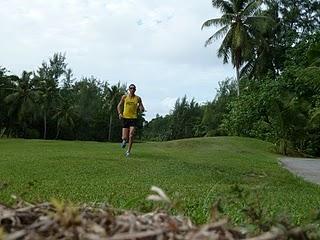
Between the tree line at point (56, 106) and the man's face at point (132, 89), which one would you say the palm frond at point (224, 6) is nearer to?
the tree line at point (56, 106)

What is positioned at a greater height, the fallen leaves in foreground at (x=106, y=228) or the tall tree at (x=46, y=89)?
the tall tree at (x=46, y=89)

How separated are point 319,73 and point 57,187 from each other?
13.4 meters

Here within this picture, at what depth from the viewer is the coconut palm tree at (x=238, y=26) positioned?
Result: 44.5 m

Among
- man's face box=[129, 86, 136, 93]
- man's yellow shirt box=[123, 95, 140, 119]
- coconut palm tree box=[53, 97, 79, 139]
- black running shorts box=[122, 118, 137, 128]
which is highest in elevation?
coconut palm tree box=[53, 97, 79, 139]

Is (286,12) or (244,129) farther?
(286,12)

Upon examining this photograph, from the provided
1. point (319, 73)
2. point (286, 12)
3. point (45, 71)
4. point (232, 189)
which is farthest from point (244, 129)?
point (45, 71)

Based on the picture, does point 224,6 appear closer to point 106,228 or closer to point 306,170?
point 306,170

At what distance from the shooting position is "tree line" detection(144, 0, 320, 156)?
95.7ft

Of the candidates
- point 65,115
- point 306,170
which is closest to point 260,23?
point 306,170

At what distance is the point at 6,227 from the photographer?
1.33 meters

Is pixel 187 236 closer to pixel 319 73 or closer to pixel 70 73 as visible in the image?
pixel 319 73

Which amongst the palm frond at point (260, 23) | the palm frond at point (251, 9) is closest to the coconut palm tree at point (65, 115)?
the palm frond at point (251, 9)

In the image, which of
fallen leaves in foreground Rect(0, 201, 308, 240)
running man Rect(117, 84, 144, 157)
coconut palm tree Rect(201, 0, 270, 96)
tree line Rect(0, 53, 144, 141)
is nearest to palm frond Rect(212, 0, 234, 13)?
coconut palm tree Rect(201, 0, 270, 96)

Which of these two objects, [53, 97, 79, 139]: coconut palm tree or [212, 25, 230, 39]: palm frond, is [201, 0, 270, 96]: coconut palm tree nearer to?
[212, 25, 230, 39]: palm frond
